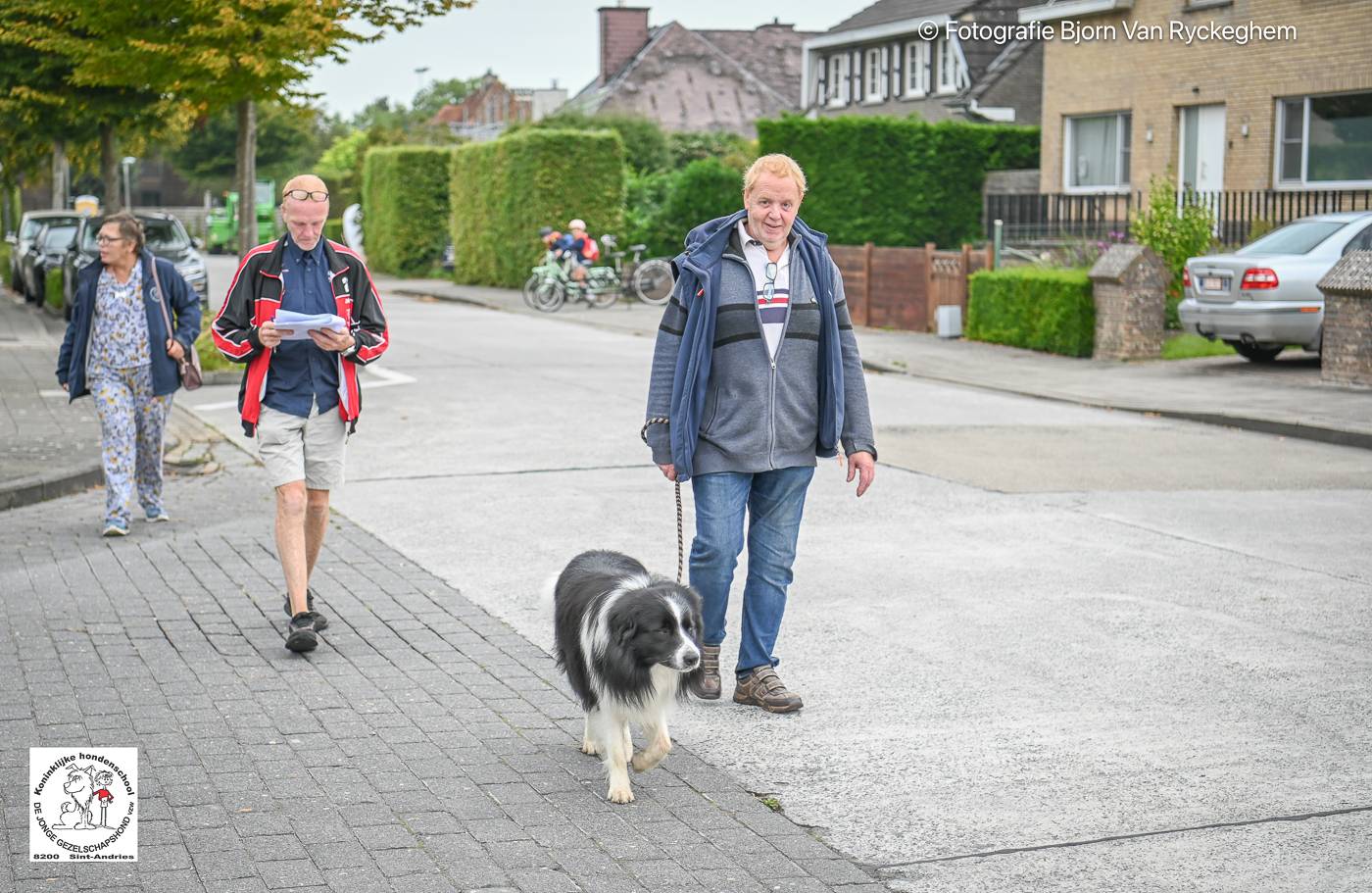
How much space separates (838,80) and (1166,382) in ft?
113

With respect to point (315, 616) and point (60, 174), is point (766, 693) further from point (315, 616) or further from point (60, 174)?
point (60, 174)

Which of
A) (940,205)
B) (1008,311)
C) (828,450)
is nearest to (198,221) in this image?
(940,205)

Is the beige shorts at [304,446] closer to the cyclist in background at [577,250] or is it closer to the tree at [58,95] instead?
the tree at [58,95]

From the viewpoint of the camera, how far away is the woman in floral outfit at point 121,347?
9617mm

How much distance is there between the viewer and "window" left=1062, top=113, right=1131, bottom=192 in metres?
31.8

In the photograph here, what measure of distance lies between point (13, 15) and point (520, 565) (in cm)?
1891

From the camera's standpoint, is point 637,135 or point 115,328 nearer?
point 115,328

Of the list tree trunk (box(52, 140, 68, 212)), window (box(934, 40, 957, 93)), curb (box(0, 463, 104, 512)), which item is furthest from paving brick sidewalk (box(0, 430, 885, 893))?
window (box(934, 40, 957, 93))

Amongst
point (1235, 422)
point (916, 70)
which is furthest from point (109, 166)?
point (916, 70)

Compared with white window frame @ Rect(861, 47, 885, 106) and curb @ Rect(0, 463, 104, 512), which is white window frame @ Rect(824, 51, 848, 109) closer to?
white window frame @ Rect(861, 47, 885, 106)

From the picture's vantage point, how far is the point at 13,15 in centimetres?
2389

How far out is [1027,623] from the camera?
291 inches

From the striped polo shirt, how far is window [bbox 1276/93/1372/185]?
2295cm

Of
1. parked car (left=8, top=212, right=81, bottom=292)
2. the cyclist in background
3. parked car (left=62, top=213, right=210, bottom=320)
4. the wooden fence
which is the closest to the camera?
the wooden fence
